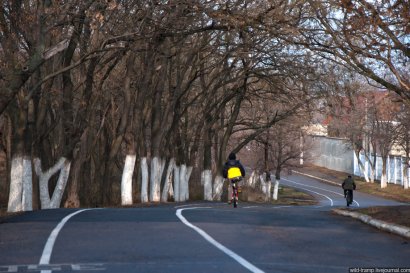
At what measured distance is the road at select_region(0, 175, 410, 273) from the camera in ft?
35.0

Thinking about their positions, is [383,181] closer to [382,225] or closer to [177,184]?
[177,184]

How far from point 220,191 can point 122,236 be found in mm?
33070

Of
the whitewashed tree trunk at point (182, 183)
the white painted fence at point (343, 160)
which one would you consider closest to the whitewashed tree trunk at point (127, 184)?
the whitewashed tree trunk at point (182, 183)

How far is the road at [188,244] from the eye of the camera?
35.0 ft

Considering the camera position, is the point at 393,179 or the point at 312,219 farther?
the point at 393,179

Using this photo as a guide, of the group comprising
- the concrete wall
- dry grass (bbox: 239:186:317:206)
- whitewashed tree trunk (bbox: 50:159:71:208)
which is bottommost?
dry grass (bbox: 239:186:317:206)

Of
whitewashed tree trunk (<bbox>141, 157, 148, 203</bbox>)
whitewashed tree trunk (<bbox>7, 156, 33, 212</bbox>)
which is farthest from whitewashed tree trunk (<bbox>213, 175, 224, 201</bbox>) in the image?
whitewashed tree trunk (<bbox>7, 156, 33, 212</bbox>)

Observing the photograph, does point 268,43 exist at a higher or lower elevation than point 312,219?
higher

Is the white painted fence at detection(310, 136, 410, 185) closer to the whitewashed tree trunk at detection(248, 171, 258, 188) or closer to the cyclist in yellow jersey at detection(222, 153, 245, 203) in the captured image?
the whitewashed tree trunk at detection(248, 171, 258, 188)

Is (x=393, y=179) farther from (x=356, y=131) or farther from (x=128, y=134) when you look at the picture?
(x=128, y=134)

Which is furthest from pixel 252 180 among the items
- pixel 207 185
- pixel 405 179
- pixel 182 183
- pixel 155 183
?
pixel 155 183

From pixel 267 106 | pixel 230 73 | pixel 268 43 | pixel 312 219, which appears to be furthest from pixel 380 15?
pixel 267 106

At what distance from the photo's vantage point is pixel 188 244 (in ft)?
42.1

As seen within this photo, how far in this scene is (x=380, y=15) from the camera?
1905cm
